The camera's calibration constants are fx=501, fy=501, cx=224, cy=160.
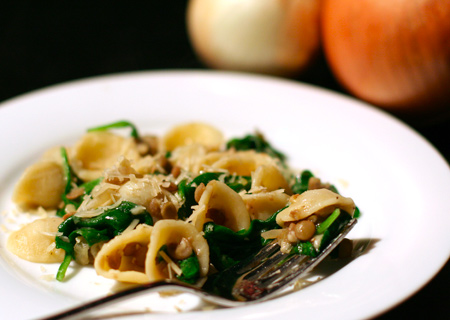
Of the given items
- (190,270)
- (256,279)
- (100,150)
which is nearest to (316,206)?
(256,279)

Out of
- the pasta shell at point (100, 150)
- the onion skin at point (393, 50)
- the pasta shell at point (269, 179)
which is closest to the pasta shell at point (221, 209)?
the pasta shell at point (269, 179)

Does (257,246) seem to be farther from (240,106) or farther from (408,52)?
(408,52)

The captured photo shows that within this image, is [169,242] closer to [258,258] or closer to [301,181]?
[258,258]

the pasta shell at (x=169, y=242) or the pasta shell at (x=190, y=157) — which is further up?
the pasta shell at (x=190, y=157)

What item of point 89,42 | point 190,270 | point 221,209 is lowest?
point 190,270

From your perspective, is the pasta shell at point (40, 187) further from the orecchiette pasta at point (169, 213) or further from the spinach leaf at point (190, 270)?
the spinach leaf at point (190, 270)

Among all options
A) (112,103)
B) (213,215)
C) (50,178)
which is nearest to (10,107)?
(112,103)
